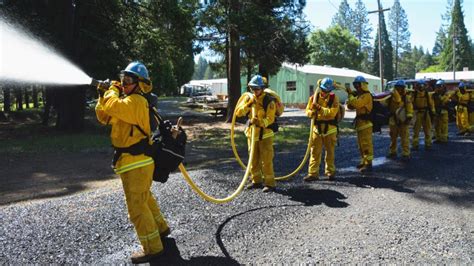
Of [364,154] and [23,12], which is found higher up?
[23,12]

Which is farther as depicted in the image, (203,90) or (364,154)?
(203,90)

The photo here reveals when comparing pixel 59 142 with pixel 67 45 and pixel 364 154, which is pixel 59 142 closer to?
pixel 67 45

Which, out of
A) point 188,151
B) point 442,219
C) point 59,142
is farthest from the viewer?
point 59,142

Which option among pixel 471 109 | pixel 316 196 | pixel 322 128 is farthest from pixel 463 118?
pixel 316 196

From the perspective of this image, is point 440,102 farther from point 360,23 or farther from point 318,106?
point 360,23

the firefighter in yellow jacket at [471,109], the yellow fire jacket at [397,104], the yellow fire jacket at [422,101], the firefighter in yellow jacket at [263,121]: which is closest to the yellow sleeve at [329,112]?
the firefighter in yellow jacket at [263,121]

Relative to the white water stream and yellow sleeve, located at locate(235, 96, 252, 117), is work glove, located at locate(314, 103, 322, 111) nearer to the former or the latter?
yellow sleeve, located at locate(235, 96, 252, 117)

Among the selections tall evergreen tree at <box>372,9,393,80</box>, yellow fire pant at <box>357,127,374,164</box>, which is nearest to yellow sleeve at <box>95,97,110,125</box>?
yellow fire pant at <box>357,127,374,164</box>

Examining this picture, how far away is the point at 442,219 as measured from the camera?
5.56m

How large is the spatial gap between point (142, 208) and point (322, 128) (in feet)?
15.4

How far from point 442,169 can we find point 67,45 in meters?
14.4

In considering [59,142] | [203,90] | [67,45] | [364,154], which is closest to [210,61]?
[67,45]

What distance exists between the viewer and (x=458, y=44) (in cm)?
7950

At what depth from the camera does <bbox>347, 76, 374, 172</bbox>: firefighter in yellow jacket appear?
8.72m
